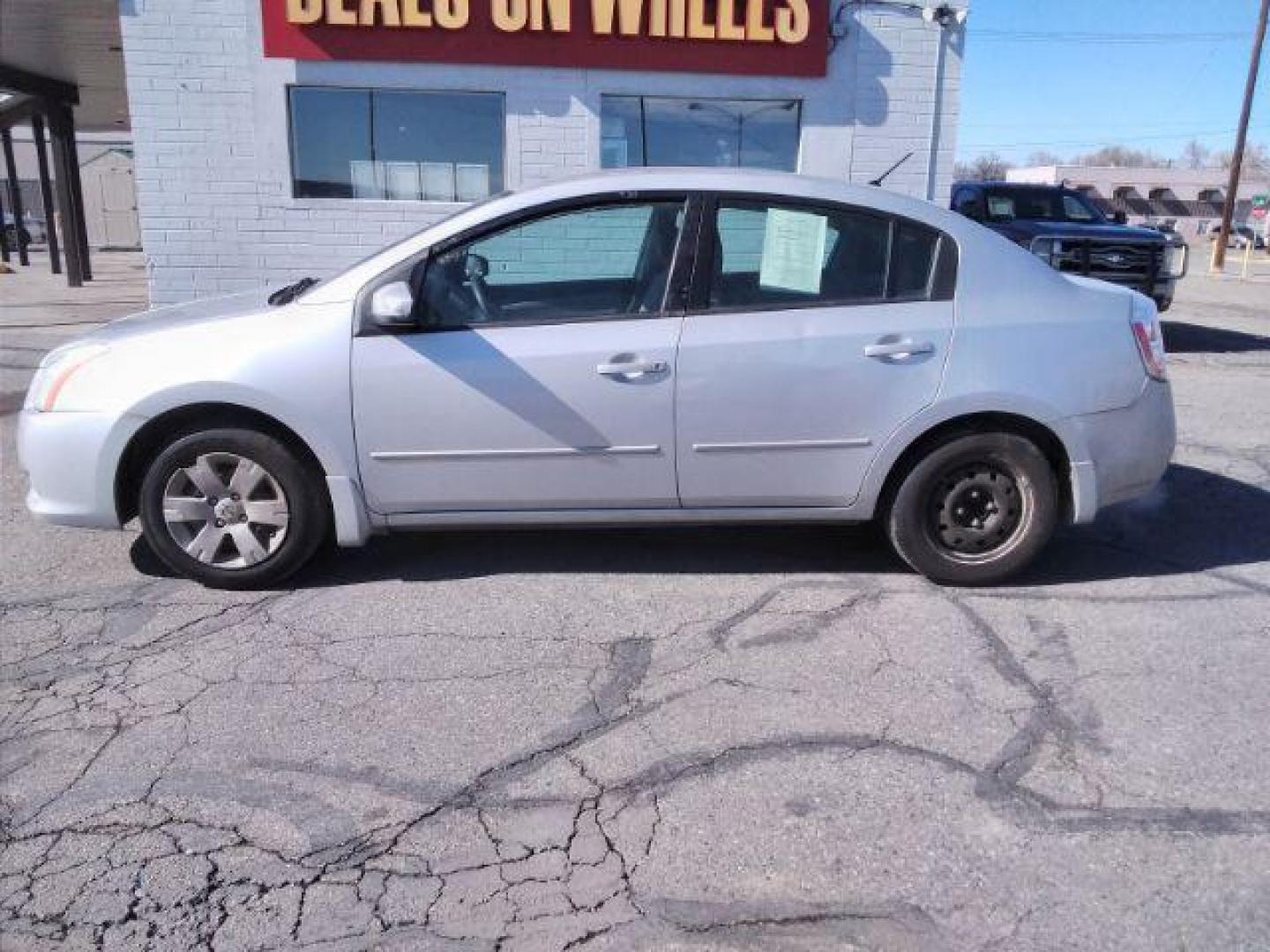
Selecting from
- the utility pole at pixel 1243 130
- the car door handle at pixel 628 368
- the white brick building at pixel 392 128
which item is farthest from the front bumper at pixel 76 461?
the utility pole at pixel 1243 130

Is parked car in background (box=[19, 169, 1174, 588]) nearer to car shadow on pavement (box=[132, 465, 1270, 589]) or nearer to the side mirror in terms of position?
the side mirror

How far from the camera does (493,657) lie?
380 cm

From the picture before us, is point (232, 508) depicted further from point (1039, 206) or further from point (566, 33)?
point (1039, 206)

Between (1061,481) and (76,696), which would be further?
(1061,481)

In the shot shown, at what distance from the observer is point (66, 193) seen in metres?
17.8

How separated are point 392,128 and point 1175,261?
9522 millimetres

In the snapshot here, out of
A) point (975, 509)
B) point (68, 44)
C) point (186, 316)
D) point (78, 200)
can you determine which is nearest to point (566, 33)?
point (186, 316)

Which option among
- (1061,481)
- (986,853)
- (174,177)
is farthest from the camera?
(174,177)

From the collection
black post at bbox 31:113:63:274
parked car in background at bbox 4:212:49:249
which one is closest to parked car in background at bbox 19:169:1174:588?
black post at bbox 31:113:63:274

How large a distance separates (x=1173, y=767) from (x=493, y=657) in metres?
2.24

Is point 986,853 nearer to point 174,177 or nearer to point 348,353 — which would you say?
point 348,353

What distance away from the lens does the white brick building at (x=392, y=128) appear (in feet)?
32.5

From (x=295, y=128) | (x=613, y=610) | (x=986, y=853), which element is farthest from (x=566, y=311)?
(x=295, y=128)

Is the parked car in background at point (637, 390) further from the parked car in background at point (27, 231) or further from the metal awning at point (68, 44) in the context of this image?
the parked car in background at point (27, 231)
